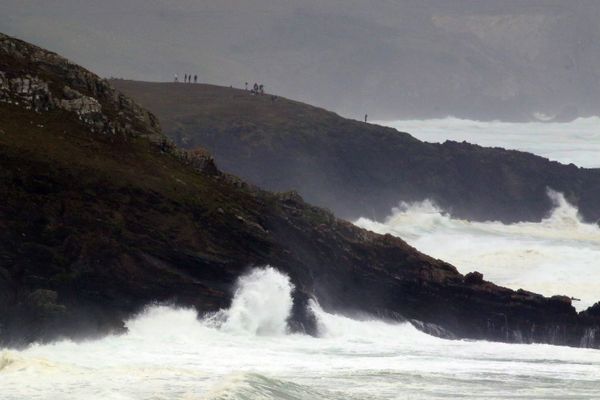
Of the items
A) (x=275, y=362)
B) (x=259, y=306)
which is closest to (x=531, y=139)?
(x=259, y=306)

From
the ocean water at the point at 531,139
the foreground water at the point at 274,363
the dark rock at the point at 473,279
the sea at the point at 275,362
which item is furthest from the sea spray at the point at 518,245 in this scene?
the ocean water at the point at 531,139

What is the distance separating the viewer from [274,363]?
54281 mm

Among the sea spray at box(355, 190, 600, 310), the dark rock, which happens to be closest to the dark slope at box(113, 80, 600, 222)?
the sea spray at box(355, 190, 600, 310)

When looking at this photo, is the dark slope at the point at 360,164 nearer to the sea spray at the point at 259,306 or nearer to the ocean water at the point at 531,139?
the ocean water at the point at 531,139

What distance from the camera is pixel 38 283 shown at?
5631 centimetres

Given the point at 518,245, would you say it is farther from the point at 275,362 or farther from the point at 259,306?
the point at 275,362

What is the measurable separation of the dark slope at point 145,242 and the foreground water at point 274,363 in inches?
39.1

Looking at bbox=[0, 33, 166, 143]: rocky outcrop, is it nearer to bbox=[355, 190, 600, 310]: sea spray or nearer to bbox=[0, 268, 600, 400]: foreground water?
bbox=[0, 268, 600, 400]: foreground water

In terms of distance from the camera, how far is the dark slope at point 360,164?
129 metres

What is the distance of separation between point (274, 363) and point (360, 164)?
7921 centimetres

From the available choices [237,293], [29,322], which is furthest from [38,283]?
[237,293]

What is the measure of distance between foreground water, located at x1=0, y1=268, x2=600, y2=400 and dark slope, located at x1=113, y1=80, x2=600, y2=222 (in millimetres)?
58500

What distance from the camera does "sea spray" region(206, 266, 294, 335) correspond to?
6184cm

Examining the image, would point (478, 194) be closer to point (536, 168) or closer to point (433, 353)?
point (536, 168)
